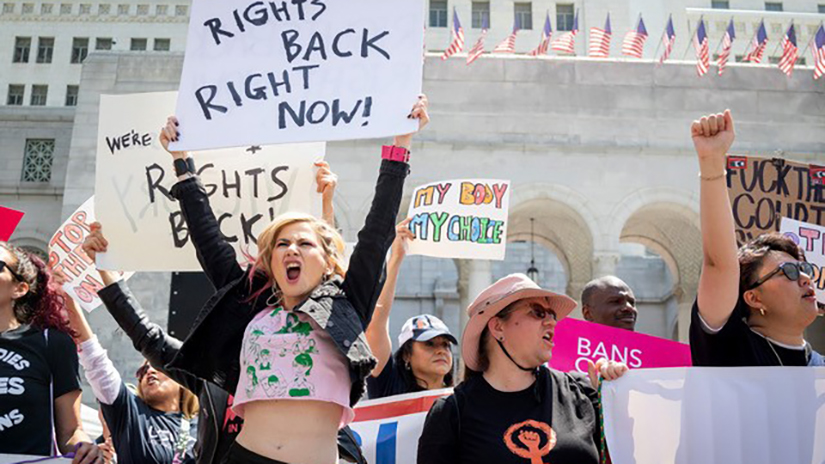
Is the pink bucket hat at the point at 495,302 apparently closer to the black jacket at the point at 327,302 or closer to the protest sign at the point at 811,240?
the black jacket at the point at 327,302

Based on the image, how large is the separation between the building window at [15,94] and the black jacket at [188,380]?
43479mm

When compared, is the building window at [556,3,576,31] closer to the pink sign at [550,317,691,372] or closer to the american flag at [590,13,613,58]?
the american flag at [590,13,613,58]

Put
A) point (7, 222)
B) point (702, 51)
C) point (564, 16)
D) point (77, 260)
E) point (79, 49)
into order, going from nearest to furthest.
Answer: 1. point (7, 222)
2. point (77, 260)
3. point (702, 51)
4. point (564, 16)
5. point (79, 49)

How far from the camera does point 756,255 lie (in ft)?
11.6

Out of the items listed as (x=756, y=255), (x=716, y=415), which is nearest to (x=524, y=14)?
(x=756, y=255)

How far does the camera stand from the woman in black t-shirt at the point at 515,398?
3.11 m

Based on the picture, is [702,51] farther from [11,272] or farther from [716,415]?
[11,272]

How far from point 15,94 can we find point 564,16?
28621mm

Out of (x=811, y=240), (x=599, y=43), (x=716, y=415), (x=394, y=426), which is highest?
(x=599, y=43)

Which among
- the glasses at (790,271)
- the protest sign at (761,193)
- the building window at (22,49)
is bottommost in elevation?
the glasses at (790,271)

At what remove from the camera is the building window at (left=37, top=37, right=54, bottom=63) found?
43.1m

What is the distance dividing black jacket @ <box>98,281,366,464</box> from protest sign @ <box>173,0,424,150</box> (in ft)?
2.65

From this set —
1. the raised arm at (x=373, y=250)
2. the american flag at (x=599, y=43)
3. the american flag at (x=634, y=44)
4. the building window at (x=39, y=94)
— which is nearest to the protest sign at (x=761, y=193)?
the raised arm at (x=373, y=250)

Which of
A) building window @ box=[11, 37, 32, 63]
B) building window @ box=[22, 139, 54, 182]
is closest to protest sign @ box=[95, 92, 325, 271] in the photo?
building window @ box=[22, 139, 54, 182]
